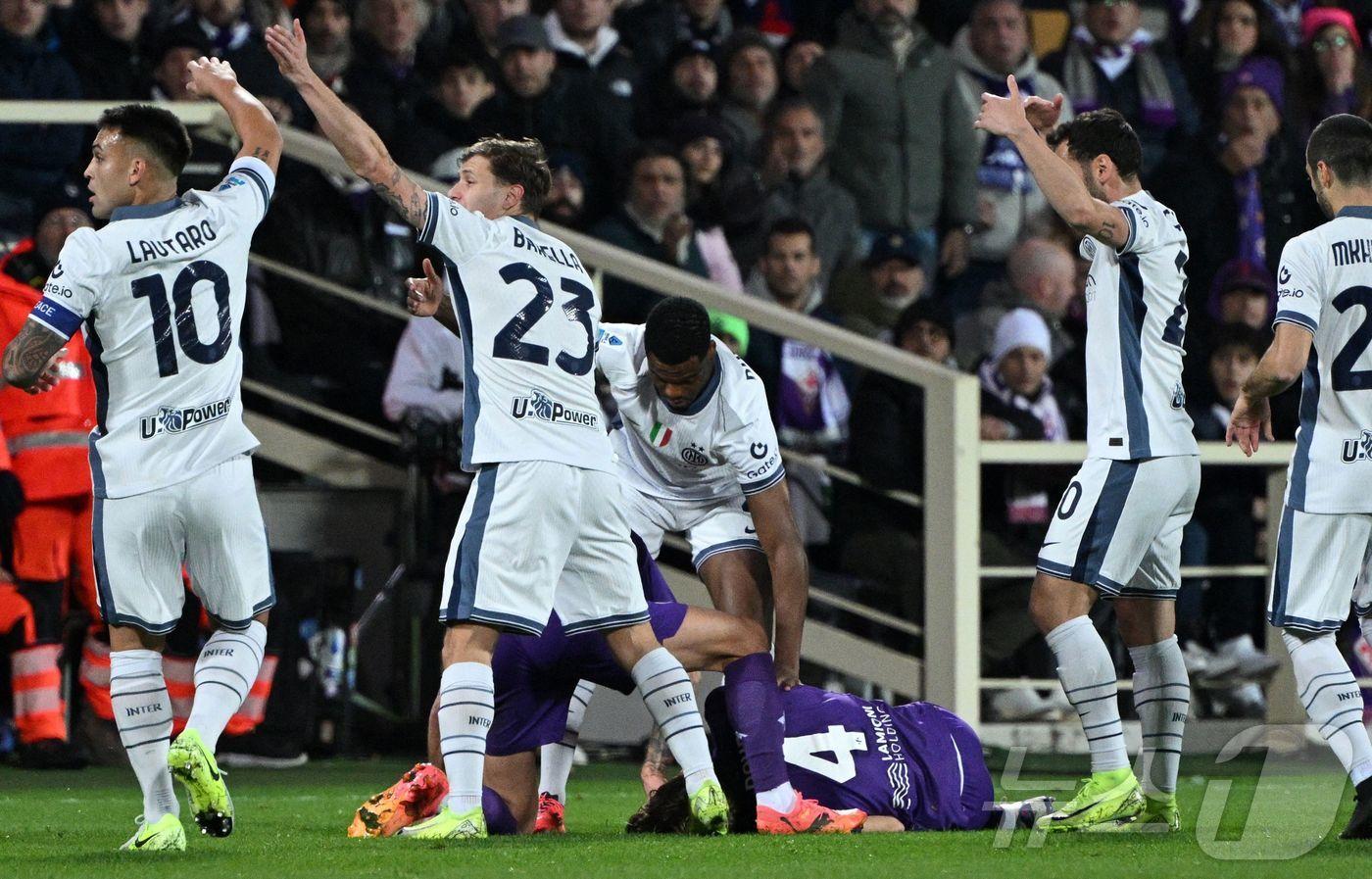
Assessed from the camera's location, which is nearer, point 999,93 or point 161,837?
point 161,837

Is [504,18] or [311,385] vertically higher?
[504,18]

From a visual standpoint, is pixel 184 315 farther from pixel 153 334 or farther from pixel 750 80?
pixel 750 80

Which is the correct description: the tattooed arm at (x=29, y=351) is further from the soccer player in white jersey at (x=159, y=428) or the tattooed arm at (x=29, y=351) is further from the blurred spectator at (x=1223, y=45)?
the blurred spectator at (x=1223, y=45)

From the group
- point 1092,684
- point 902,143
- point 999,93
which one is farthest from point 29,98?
point 1092,684

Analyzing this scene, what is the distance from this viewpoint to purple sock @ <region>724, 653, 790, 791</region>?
5570 mm

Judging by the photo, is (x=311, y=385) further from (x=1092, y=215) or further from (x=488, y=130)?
(x=1092, y=215)

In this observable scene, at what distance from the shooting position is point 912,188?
1066 cm

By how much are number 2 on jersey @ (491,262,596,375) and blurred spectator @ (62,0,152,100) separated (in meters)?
5.15

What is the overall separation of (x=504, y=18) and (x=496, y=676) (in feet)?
18.4

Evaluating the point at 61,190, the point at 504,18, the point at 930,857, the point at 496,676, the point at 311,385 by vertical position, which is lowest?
the point at 930,857

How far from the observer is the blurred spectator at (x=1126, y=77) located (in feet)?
37.0

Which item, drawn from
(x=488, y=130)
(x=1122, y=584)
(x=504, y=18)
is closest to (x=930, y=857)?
(x=1122, y=584)

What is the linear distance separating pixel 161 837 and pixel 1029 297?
6.38 meters

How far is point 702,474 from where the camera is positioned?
657 centimetres
